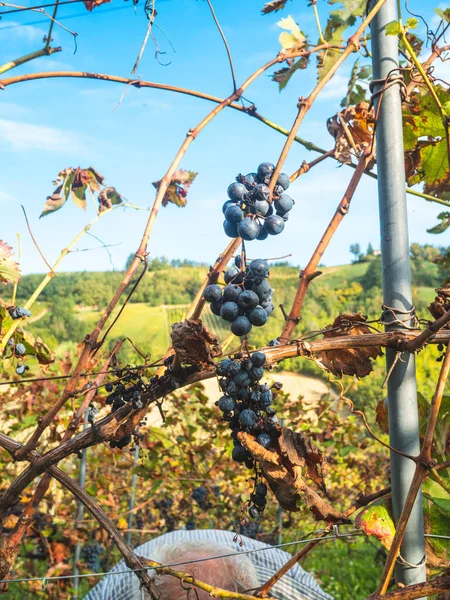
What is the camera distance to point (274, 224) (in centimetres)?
94

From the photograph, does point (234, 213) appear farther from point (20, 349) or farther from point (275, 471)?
point (20, 349)

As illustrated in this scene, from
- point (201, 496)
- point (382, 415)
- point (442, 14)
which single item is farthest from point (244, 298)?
point (201, 496)

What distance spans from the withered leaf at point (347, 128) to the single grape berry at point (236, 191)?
42 centimetres

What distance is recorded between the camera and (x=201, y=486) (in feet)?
11.6

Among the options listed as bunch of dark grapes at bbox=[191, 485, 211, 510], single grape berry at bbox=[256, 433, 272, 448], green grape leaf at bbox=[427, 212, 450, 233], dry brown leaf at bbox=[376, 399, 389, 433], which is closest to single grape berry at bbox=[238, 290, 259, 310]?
single grape berry at bbox=[256, 433, 272, 448]

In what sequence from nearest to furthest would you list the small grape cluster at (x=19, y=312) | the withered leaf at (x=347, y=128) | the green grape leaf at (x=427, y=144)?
the withered leaf at (x=347, y=128) < the small grape cluster at (x=19, y=312) < the green grape leaf at (x=427, y=144)

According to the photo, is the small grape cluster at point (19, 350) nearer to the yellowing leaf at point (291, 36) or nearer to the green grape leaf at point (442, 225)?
the yellowing leaf at point (291, 36)

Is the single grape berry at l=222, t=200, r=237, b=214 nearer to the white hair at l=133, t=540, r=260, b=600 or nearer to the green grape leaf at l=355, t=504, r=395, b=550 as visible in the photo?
the green grape leaf at l=355, t=504, r=395, b=550

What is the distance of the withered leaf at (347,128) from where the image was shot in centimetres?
124

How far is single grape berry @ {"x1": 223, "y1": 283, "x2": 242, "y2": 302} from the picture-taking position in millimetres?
884

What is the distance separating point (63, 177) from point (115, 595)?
131 cm

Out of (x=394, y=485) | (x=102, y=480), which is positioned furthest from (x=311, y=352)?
(x=102, y=480)

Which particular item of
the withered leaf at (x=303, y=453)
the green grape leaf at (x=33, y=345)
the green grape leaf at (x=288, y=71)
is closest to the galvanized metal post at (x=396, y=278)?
the withered leaf at (x=303, y=453)

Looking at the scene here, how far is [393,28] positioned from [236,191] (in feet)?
1.52
